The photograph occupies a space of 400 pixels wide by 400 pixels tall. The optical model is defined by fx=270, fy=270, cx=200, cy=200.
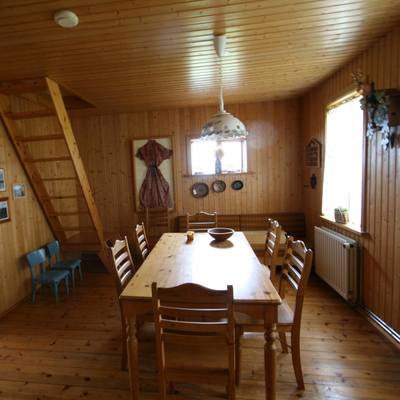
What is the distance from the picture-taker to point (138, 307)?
168 centimetres

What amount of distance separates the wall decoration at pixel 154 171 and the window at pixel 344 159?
2431 mm

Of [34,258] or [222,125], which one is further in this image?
[34,258]

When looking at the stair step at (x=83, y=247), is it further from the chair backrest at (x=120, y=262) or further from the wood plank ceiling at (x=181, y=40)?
the wood plank ceiling at (x=181, y=40)

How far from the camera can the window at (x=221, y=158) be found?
455 cm

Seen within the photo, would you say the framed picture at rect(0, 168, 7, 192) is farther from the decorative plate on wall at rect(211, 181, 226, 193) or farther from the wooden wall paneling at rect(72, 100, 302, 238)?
the decorative plate on wall at rect(211, 181, 226, 193)

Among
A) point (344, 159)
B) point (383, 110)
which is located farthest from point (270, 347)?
point (344, 159)

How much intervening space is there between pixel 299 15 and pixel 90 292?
12.2 feet

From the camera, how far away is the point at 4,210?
10.3 feet

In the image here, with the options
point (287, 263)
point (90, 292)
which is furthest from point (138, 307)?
point (90, 292)

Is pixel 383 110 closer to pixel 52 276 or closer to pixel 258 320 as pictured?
pixel 258 320

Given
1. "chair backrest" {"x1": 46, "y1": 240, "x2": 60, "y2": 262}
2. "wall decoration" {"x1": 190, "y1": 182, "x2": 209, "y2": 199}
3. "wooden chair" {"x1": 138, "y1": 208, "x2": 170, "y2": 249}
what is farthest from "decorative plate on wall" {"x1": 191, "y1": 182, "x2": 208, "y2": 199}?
"chair backrest" {"x1": 46, "y1": 240, "x2": 60, "y2": 262}

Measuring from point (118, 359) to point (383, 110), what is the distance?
2963mm

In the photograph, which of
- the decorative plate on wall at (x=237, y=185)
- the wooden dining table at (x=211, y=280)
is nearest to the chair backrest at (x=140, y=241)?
the wooden dining table at (x=211, y=280)

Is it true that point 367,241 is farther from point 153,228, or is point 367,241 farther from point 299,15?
point 153,228
